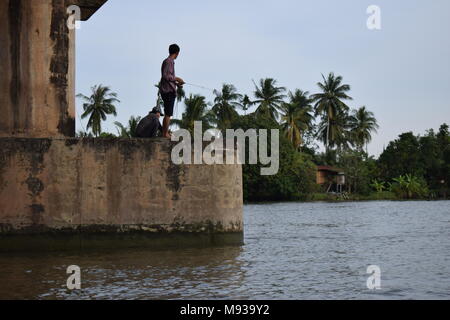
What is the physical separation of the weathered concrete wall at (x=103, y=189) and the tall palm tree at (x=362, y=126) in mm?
63394

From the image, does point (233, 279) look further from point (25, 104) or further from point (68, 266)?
point (25, 104)

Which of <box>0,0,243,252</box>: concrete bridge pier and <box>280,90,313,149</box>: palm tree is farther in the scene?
<box>280,90,313,149</box>: palm tree

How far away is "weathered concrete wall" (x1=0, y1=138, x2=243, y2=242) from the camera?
34.9 feet

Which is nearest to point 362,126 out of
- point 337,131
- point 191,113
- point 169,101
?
point 337,131

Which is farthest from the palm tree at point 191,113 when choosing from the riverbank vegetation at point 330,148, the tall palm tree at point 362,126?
the tall palm tree at point 362,126

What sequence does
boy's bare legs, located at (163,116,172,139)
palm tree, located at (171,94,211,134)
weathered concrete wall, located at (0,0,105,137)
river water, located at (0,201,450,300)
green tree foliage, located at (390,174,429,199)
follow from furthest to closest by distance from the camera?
green tree foliage, located at (390,174,429,199)
palm tree, located at (171,94,211,134)
boy's bare legs, located at (163,116,172,139)
weathered concrete wall, located at (0,0,105,137)
river water, located at (0,201,450,300)

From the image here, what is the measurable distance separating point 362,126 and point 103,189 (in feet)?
213

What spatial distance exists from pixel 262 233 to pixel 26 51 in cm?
815

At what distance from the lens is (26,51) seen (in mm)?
11172

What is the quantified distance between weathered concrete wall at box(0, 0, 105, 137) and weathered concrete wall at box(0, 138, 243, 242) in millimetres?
569

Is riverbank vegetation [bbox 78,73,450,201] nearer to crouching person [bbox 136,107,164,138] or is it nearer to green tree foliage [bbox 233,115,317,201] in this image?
green tree foliage [bbox 233,115,317,201]

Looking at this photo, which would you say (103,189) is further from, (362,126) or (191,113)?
(362,126)

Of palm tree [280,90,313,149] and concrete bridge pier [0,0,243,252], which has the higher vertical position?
palm tree [280,90,313,149]

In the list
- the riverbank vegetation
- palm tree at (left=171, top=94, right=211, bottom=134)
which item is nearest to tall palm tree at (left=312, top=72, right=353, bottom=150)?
the riverbank vegetation
